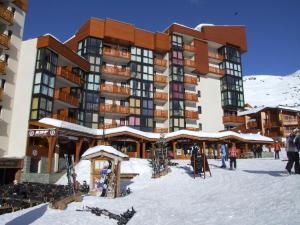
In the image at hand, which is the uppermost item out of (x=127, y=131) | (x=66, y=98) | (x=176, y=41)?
(x=176, y=41)

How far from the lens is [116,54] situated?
4434cm

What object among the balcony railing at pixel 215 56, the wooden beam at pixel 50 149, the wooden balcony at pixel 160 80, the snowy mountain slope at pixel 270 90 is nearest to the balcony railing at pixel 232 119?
the balcony railing at pixel 215 56

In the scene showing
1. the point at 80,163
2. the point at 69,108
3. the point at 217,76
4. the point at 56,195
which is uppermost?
the point at 217,76

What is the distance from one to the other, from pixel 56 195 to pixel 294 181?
1096cm

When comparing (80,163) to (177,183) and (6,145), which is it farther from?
(177,183)

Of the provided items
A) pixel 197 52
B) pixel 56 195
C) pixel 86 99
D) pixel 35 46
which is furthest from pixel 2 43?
pixel 197 52

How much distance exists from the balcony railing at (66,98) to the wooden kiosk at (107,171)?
18343 millimetres

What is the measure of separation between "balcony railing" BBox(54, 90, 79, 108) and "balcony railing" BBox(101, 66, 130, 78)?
6909 millimetres

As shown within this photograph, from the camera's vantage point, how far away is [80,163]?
3056 cm

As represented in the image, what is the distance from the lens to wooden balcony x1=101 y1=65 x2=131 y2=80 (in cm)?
4322

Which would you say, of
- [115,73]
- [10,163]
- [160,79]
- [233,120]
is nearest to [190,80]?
[160,79]

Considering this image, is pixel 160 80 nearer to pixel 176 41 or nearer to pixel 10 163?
pixel 176 41

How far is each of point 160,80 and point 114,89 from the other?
7733 mm

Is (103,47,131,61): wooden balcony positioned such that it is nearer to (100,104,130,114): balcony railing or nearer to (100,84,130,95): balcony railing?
(100,84,130,95): balcony railing
